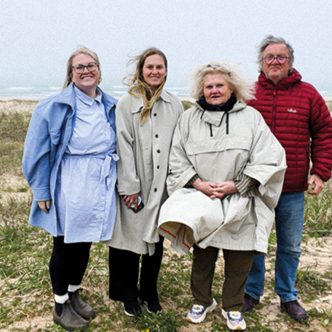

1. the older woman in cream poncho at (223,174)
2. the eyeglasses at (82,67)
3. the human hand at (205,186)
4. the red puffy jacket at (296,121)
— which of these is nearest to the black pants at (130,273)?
the older woman in cream poncho at (223,174)

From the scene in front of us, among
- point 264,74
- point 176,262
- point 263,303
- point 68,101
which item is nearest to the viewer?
point 68,101

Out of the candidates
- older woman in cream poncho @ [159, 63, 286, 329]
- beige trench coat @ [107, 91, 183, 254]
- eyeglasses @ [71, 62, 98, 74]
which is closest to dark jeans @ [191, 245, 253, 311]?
older woman in cream poncho @ [159, 63, 286, 329]

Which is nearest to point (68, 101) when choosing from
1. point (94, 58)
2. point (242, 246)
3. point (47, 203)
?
point (94, 58)

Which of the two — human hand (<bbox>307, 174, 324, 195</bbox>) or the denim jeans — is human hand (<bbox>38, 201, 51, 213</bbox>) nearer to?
the denim jeans

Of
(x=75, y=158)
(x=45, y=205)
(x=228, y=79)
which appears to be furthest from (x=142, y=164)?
(x=228, y=79)

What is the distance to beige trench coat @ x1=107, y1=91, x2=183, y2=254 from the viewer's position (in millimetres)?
2992

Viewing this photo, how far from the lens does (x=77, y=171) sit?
2.94 m

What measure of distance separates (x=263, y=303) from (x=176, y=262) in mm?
1110

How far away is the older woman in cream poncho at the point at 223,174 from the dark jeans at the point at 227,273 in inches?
0.4

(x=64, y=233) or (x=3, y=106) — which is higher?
(x=64, y=233)

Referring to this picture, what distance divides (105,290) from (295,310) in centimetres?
165

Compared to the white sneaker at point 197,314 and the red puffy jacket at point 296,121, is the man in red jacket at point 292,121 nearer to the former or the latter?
the red puffy jacket at point 296,121

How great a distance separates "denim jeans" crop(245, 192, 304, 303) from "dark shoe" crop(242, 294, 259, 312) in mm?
30

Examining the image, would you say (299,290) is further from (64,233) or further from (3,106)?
(3,106)
